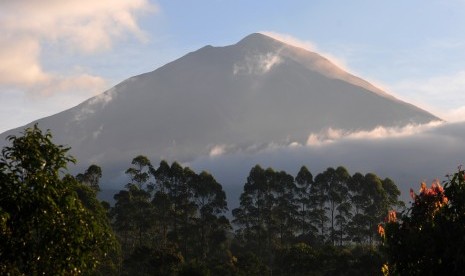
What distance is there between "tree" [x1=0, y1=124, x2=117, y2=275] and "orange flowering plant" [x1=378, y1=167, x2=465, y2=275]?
8.02 m

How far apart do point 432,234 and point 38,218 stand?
1034 cm

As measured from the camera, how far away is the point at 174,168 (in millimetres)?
87812

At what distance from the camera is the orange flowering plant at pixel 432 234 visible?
17594mm

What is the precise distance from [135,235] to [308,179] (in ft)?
79.5

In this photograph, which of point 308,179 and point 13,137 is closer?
point 13,137

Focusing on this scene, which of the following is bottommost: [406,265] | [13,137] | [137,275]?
[137,275]

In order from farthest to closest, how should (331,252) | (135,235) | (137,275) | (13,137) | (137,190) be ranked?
(135,235)
(137,190)
(137,275)
(331,252)
(13,137)

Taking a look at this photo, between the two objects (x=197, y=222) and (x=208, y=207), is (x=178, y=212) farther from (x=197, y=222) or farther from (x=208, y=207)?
(x=208, y=207)

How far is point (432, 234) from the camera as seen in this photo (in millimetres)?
17922

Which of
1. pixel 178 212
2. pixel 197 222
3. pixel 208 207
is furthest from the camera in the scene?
pixel 178 212

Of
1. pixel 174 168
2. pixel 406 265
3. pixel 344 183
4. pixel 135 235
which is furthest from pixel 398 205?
pixel 406 265

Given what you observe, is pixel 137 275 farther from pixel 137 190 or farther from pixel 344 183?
pixel 344 183

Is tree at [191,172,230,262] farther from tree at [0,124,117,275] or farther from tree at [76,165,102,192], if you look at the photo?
tree at [0,124,117,275]

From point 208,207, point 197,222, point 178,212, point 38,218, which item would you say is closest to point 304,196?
point 208,207
